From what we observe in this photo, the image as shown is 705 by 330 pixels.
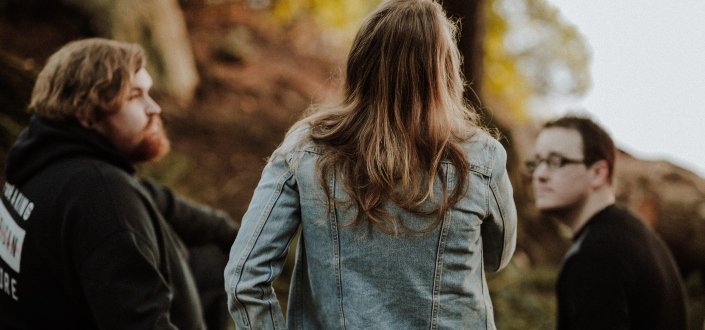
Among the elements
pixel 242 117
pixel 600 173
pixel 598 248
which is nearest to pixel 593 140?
pixel 600 173

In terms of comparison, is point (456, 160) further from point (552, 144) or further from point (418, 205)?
point (552, 144)

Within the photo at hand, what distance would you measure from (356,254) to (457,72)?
2.10 feet

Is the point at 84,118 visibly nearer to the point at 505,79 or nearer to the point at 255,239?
the point at 255,239

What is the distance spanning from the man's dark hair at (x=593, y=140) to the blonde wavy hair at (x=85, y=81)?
2371mm

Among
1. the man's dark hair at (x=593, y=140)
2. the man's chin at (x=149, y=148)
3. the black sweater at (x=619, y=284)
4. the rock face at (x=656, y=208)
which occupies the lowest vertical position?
the rock face at (x=656, y=208)

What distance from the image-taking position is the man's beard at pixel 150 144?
3293 millimetres

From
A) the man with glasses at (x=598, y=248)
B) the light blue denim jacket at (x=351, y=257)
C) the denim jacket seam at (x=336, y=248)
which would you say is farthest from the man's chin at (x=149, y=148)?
the man with glasses at (x=598, y=248)

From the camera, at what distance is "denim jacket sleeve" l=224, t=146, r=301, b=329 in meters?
2.21

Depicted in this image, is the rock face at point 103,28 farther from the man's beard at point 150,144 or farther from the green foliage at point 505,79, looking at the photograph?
the man's beard at point 150,144

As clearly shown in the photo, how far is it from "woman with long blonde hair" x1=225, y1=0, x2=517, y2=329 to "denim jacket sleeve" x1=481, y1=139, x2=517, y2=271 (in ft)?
0.15

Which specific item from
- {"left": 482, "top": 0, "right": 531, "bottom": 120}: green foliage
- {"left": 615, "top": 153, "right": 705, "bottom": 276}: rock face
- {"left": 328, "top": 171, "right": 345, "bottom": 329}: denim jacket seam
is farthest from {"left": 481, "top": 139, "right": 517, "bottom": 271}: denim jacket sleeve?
{"left": 482, "top": 0, "right": 531, "bottom": 120}: green foliage

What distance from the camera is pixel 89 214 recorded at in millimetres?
2771

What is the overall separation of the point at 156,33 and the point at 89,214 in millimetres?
5851

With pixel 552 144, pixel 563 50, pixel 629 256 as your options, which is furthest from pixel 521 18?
pixel 629 256
